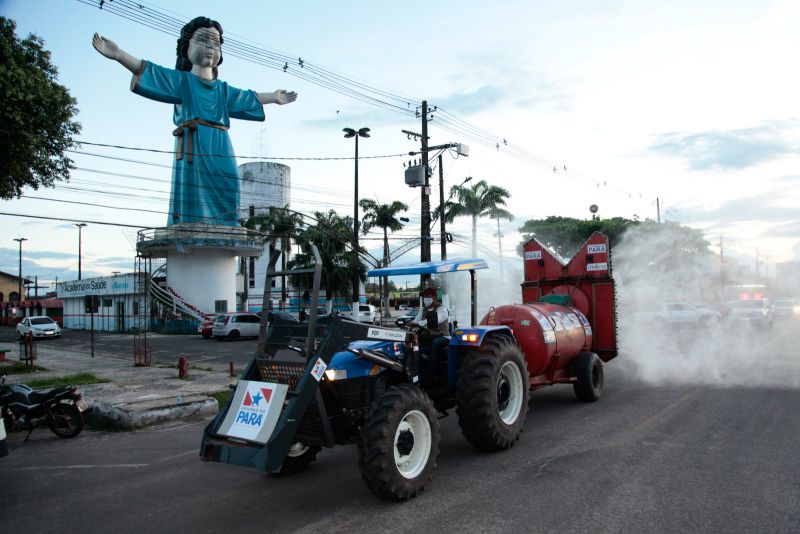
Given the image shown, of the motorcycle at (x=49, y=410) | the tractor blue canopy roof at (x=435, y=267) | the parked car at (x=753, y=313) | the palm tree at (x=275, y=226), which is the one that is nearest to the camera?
the tractor blue canopy roof at (x=435, y=267)

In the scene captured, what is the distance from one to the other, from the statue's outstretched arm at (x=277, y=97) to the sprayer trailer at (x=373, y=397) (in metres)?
35.3

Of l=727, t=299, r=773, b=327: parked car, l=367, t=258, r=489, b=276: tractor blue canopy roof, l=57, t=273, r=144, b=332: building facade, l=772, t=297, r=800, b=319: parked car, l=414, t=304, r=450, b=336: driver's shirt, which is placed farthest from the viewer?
l=57, t=273, r=144, b=332: building facade

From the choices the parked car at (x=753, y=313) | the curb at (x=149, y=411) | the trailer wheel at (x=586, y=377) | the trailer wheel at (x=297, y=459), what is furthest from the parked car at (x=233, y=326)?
the trailer wheel at (x=297, y=459)

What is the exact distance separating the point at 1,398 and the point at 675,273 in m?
20.1

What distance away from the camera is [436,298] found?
734cm

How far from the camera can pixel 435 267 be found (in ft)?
22.1

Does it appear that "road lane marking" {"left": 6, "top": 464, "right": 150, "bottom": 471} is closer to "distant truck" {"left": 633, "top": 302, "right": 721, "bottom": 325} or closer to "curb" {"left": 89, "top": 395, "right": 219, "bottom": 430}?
"curb" {"left": 89, "top": 395, "right": 219, "bottom": 430}

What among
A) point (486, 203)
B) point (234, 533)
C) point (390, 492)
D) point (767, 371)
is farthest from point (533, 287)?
point (486, 203)

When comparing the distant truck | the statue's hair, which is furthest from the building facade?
the distant truck

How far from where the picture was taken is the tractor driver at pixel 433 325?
707 cm

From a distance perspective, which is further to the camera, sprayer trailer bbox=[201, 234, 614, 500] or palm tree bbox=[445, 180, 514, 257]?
palm tree bbox=[445, 180, 514, 257]

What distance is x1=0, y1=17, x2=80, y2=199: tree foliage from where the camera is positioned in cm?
1203

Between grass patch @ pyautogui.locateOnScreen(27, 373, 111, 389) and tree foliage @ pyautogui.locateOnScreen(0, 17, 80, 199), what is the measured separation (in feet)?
16.4

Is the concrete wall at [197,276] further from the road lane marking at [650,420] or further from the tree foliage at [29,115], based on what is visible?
the road lane marking at [650,420]
